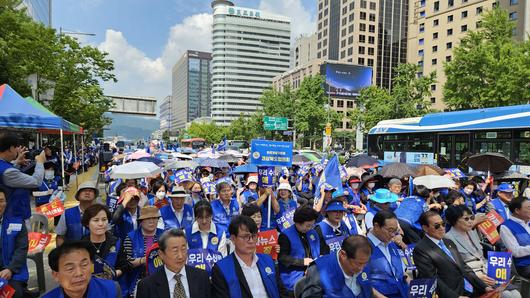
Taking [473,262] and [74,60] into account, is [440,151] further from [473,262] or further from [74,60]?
[74,60]

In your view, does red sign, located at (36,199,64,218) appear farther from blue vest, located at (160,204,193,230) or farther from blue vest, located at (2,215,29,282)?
blue vest, located at (2,215,29,282)

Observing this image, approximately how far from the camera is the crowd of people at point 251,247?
9.57ft

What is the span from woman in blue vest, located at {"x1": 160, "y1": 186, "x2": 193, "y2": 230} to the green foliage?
10453 millimetres

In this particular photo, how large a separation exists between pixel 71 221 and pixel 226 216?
2.44 metres

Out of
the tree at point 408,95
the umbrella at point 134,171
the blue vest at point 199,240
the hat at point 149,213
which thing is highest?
the tree at point 408,95

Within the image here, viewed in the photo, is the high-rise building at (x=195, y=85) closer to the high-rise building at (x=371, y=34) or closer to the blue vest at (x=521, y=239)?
the high-rise building at (x=371, y=34)

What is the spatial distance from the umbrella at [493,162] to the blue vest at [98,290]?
913 centimetres

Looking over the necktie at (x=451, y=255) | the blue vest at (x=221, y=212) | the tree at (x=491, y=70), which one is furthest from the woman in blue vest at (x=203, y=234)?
the tree at (x=491, y=70)

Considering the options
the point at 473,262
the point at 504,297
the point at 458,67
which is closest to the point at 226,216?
the point at 473,262

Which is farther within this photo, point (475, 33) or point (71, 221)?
point (475, 33)

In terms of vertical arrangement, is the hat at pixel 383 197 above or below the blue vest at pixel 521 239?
above

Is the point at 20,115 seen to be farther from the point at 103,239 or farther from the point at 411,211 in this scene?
the point at 411,211

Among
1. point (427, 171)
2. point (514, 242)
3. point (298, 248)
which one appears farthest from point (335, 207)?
point (427, 171)

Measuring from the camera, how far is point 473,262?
4156 millimetres
